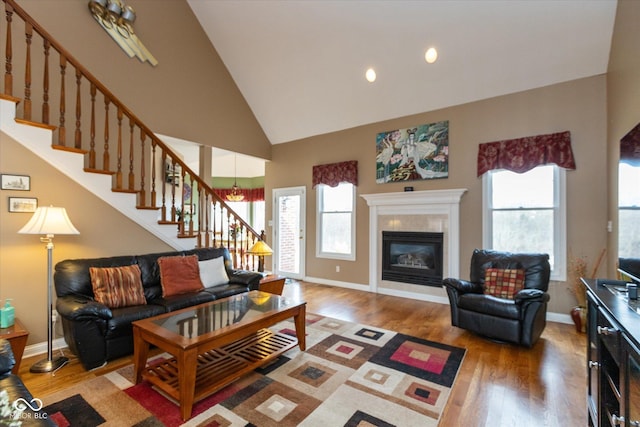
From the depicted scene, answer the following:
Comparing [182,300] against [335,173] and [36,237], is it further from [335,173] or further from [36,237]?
[335,173]

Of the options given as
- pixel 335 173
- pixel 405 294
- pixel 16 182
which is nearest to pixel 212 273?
pixel 16 182

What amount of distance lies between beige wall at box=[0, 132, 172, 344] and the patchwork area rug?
125 centimetres

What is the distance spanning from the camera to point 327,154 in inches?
233

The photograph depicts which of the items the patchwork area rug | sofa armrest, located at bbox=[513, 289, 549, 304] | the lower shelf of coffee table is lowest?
the patchwork area rug

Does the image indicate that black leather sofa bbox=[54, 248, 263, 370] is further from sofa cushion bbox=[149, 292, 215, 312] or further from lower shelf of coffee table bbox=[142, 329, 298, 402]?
lower shelf of coffee table bbox=[142, 329, 298, 402]

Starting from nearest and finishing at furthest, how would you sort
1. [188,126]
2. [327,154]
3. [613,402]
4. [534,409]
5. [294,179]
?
[613,402]
[534,409]
[188,126]
[327,154]
[294,179]

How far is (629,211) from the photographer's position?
2189mm

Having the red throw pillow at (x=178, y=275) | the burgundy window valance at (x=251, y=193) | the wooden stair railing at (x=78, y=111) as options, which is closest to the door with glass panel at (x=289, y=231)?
the wooden stair railing at (x=78, y=111)

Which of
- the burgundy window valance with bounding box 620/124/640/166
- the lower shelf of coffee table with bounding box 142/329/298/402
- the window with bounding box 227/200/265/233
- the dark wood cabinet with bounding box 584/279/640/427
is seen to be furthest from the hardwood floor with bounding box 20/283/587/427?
the window with bounding box 227/200/265/233

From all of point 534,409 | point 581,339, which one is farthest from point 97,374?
point 581,339

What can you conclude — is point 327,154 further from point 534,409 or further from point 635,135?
point 534,409

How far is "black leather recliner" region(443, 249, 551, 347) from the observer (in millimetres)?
2910

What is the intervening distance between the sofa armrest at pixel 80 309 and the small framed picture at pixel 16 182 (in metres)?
1.18

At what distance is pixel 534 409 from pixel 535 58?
3.85m
